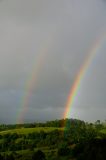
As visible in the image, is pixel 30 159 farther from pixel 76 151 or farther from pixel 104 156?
pixel 104 156

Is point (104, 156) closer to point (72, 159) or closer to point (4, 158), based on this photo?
point (72, 159)

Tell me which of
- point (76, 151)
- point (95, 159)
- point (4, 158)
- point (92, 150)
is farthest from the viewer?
point (76, 151)

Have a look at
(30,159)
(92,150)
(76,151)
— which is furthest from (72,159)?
(92,150)

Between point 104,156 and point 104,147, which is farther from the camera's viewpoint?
point 104,147

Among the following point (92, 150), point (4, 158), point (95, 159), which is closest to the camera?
point (95, 159)

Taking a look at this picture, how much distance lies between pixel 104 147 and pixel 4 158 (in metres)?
52.2

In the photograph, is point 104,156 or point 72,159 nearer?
point 104,156

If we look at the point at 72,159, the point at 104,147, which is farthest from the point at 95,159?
the point at 72,159

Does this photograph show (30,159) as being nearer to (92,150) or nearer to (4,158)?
(4,158)

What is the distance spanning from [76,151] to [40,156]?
20.0m

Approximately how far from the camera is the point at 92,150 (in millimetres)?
162375

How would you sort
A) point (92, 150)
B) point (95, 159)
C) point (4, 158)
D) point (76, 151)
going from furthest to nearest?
1. point (76, 151)
2. point (4, 158)
3. point (92, 150)
4. point (95, 159)

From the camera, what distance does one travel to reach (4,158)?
184375 mm

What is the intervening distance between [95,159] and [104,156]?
4342mm
